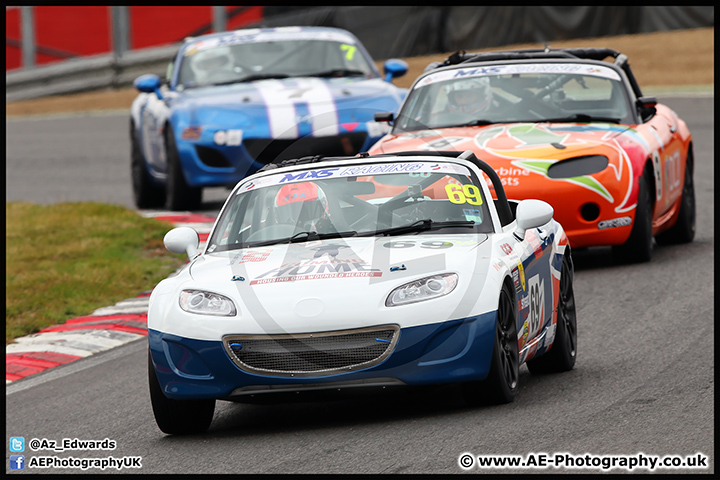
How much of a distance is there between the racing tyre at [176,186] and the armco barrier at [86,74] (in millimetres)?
17740

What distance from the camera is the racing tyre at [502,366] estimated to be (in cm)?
632

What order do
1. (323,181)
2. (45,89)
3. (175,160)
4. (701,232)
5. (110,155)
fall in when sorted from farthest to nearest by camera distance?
(45,89) < (110,155) < (175,160) < (701,232) < (323,181)

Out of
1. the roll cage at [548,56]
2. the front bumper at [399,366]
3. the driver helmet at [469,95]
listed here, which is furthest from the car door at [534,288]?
the roll cage at [548,56]

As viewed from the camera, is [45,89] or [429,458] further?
[45,89]

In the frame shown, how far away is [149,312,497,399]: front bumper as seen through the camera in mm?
6117

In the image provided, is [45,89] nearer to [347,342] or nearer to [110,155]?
[110,155]

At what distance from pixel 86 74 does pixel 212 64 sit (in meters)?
19.2

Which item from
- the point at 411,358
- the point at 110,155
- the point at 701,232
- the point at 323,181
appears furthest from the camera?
the point at 110,155

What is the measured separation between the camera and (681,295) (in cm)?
944

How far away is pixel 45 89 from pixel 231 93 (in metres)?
21.1

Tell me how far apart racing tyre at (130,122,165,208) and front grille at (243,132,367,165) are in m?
2.39

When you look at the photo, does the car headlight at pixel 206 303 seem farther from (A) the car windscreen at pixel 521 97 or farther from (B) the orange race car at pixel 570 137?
(A) the car windscreen at pixel 521 97

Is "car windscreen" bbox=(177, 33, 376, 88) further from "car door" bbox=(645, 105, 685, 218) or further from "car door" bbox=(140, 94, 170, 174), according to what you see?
"car door" bbox=(645, 105, 685, 218)
